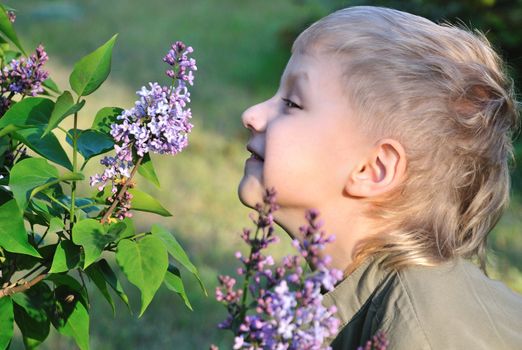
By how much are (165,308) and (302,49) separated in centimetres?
225

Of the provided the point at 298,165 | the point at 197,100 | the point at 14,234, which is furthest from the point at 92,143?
the point at 197,100

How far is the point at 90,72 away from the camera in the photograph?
5.82 feet

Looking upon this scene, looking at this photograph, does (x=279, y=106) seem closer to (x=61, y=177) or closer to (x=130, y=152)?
(x=130, y=152)

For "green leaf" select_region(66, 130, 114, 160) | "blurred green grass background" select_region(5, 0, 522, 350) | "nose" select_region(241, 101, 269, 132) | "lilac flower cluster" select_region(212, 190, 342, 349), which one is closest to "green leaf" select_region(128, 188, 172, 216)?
"green leaf" select_region(66, 130, 114, 160)

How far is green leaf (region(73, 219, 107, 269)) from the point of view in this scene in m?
1.68

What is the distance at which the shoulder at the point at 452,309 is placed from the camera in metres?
2.05

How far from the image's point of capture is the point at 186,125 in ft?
5.76

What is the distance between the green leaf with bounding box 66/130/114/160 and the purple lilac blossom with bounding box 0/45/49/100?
21 cm

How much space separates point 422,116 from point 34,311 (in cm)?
109

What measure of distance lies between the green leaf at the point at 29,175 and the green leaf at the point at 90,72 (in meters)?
0.16

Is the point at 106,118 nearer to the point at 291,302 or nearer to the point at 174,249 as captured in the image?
the point at 174,249

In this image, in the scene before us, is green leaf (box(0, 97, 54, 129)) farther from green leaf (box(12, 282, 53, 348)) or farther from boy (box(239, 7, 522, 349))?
boy (box(239, 7, 522, 349))

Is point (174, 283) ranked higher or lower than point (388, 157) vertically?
lower

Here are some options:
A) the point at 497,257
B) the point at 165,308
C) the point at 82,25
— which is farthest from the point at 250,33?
the point at 165,308
